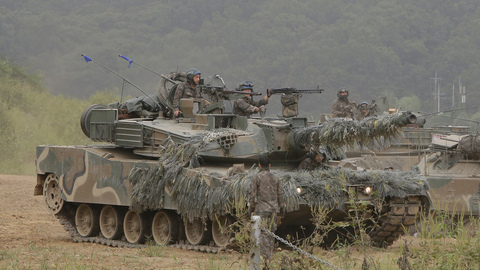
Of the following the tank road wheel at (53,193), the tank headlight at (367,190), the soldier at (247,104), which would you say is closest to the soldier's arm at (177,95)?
the soldier at (247,104)

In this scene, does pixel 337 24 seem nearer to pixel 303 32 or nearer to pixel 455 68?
pixel 303 32

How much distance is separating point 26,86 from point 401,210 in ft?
82.0

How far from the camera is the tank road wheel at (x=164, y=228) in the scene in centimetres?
1412

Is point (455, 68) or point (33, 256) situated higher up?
point (455, 68)

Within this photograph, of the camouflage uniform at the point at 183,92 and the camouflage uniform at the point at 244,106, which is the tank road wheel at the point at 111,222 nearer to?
the camouflage uniform at the point at 183,92

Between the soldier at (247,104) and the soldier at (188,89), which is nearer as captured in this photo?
the soldier at (247,104)

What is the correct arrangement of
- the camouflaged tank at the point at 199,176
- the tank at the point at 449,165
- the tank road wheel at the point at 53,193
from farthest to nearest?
the tank at the point at 449,165
the tank road wheel at the point at 53,193
the camouflaged tank at the point at 199,176

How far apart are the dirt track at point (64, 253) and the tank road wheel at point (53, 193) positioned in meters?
0.55

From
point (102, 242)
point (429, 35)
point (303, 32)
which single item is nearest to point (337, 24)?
point (303, 32)

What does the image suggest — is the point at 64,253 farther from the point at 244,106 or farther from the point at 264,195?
the point at 244,106

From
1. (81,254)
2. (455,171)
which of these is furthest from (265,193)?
(455,171)

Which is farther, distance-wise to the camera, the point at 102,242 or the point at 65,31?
the point at 65,31

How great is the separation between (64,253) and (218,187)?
2.41 m

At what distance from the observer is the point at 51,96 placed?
111 ft
